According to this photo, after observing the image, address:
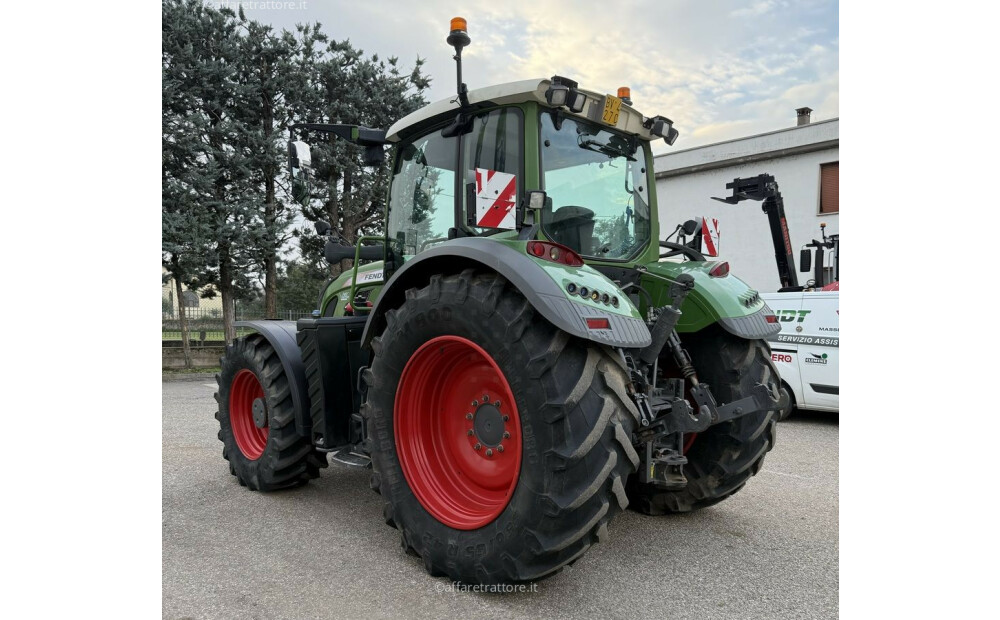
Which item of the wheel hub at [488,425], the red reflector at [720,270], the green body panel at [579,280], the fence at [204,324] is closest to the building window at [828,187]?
the fence at [204,324]

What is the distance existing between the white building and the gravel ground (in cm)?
1094

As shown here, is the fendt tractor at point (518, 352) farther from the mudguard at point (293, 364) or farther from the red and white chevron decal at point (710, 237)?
the red and white chevron decal at point (710, 237)

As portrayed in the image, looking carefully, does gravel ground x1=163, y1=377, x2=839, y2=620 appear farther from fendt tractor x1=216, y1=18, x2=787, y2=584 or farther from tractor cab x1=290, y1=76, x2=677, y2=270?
tractor cab x1=290, y1=76, x2=677, y2=270

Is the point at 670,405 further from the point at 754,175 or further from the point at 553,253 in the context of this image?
the point at 754,175

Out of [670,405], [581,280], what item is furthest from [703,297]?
[581,280]

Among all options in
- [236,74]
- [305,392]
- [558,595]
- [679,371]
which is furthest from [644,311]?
[236,74]

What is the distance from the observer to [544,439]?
2.43 meters

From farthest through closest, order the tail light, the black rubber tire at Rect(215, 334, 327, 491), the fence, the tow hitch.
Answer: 1. the fence
2. the black rubber tire at Rect(215, 334, 327, 491)
3. the tow hitch
4. the tail light

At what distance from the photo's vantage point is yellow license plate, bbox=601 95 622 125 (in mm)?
3264

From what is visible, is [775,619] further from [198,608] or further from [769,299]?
[769,299]

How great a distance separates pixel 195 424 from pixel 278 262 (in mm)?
6375

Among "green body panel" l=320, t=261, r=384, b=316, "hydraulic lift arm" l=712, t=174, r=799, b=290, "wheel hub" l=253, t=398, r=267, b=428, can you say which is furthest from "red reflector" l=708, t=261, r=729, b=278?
"hydraulic lift arm" l=712, t=174, r=799, b=290

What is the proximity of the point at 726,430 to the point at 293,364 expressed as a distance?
2711mm

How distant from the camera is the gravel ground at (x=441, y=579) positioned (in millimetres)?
2549
